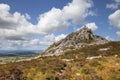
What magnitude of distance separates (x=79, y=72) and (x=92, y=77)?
9.51ft

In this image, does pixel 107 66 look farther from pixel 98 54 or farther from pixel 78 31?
pixel 78 31

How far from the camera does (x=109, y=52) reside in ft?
132

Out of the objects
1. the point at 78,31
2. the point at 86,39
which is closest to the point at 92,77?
the point at 86,39

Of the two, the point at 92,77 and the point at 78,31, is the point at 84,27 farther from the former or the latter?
the point at 92,77

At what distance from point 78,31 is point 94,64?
46832mm

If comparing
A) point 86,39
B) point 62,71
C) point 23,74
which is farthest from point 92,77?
point 86,39

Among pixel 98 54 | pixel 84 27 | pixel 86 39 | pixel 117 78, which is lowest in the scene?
pixel 117 78

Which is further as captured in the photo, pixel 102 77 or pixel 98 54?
pixel 98 54

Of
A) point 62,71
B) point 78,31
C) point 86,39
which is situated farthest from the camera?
point 78,31

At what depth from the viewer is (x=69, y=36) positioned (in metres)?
73.1

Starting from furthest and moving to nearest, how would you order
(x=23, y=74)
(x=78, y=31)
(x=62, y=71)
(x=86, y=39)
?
(x=78, y=31), (x=86, y=39), (x=62, y=71), (x=23, y=74)

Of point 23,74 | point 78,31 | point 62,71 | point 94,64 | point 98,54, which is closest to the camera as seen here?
point 23,74

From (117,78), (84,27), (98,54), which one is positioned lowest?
(117,78)

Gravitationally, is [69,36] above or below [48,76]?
above
